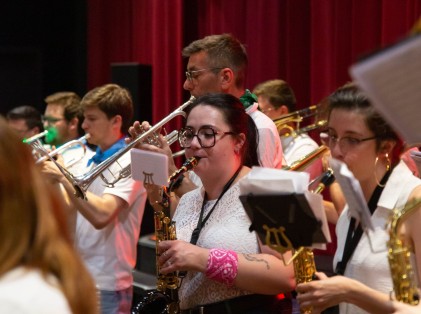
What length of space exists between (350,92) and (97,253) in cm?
199

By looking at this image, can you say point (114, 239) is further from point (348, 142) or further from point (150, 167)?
point (348, 142)

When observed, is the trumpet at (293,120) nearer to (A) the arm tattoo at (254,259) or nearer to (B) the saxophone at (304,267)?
(A) the arm tattoo at (254,259)

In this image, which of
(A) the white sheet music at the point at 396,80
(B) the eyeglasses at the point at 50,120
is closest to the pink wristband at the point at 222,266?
(A) the white sheet music at the point at 396,80

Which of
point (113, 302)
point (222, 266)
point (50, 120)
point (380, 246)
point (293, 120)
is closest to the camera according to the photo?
point (380, 246)

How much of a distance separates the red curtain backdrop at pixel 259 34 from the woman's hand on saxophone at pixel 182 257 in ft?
6.29

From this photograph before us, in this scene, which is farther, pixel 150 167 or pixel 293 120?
pixel 293 120

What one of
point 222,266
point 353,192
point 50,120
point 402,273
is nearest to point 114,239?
point 222,266

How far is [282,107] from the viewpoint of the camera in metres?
5.29

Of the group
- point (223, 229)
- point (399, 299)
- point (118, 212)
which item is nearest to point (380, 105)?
point (399, 299)

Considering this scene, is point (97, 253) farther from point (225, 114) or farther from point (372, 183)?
point (372, 183)

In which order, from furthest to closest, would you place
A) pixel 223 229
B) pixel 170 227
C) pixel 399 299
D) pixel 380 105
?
pixel 170 227 → pixel 223 229 → pixel 399 299 → pixel 380 105

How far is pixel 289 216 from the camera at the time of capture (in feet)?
7.10

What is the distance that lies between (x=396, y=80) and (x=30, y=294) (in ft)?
2.67

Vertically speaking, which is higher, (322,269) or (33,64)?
(33,64)
